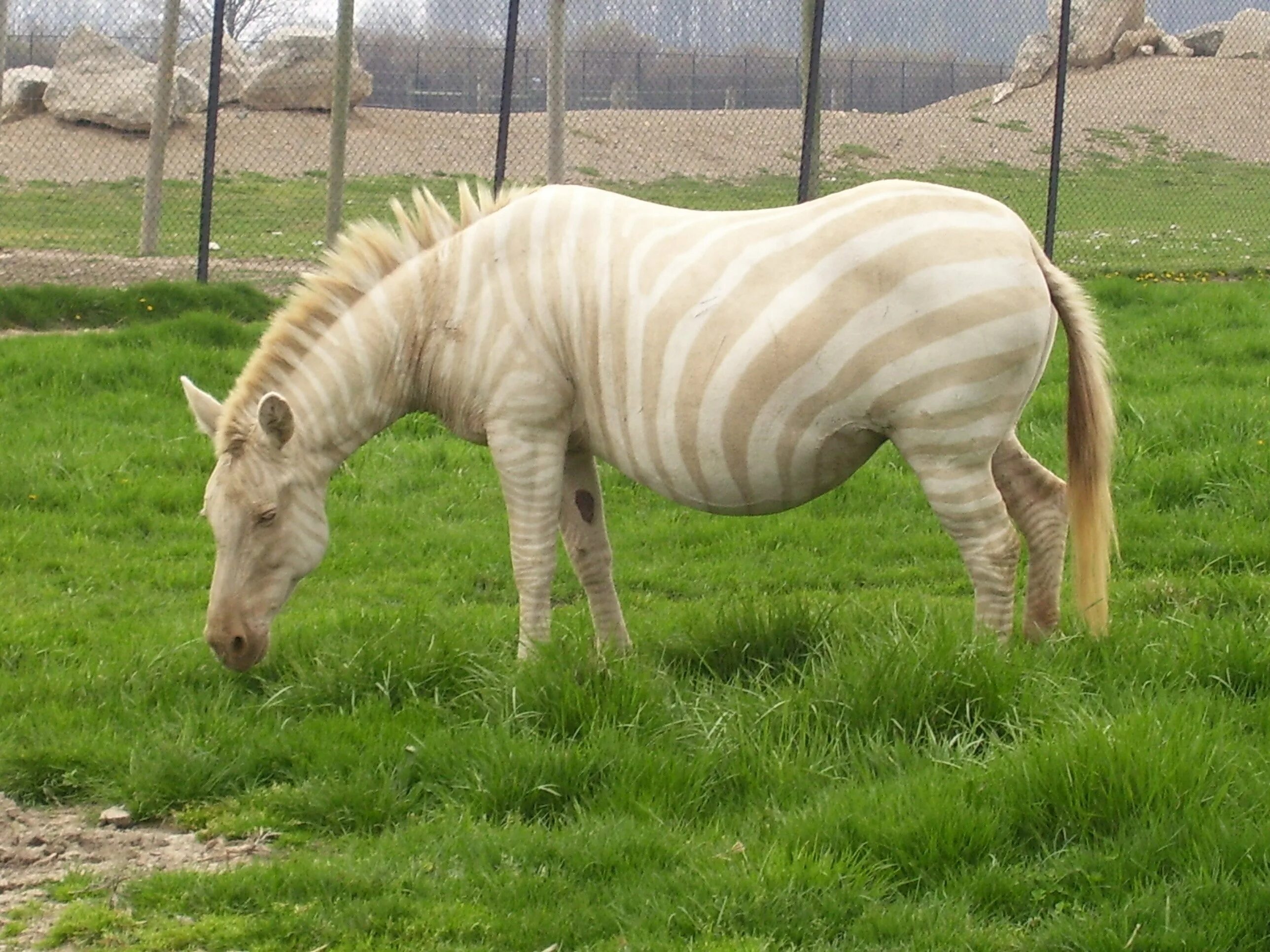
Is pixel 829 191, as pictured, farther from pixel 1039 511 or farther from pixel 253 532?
pixel 253 532

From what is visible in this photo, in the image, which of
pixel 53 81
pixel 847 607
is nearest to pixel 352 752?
pixel 847 607

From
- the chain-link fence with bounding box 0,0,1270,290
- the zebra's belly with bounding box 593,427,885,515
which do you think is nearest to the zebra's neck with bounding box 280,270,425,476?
the zebra's belly with bounding box 593,427,885,515

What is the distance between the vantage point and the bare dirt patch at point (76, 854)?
378cm

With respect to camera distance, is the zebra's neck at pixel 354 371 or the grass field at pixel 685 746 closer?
the grass field at pixel 685 746

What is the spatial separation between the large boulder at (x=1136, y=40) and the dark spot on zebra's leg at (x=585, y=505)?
105 ft

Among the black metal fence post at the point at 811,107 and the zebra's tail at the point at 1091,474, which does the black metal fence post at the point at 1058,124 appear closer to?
the black metal fence post at the point at 811,107

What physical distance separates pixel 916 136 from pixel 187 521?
22475mm

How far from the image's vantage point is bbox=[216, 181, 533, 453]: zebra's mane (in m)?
5.18

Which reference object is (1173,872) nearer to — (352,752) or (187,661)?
(352,752)

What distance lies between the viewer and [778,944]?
3.36m

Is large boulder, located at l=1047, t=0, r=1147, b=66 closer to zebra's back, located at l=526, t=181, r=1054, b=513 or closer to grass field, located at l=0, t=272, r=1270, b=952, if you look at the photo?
grass field, located at l=0, t=272, r=1270, b=952

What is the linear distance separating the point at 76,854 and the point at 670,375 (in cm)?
221

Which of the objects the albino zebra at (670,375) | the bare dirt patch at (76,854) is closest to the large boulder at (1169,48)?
the albino zebra at (670,375)

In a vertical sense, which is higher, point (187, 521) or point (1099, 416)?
point (1099, 416)
